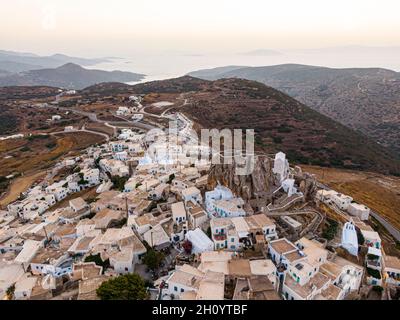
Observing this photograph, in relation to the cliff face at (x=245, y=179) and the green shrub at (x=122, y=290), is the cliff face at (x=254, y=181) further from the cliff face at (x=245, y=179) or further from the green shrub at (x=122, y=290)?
the green shrub at (x=122, y=290)

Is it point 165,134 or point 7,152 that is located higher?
point 165,134

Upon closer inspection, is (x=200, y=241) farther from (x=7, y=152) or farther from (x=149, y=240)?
(x=7, y=152)

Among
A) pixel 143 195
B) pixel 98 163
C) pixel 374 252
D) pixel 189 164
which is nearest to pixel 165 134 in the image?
pixel 98 163

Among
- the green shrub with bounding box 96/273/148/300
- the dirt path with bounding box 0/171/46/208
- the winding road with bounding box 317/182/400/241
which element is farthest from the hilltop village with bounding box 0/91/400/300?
the dirt path with bounding box 0/171/46/208

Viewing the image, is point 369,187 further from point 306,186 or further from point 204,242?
point 204,242

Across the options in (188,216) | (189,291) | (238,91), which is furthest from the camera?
(238,91)

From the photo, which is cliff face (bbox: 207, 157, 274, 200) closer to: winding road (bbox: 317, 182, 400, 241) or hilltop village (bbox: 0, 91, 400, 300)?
hilltop village (bbox: 0, 91, 400, 300)

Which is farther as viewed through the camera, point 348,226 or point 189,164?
point 189,164
